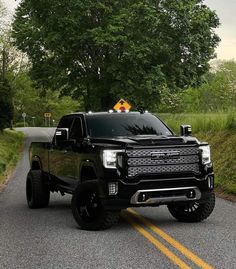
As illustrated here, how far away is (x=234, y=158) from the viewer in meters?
16.3

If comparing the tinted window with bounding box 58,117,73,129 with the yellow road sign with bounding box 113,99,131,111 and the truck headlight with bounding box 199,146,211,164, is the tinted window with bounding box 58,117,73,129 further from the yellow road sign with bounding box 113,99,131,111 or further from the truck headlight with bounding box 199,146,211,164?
the yellow road sign with bounding box 113,99,131,111

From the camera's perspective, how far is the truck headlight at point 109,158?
822 cm

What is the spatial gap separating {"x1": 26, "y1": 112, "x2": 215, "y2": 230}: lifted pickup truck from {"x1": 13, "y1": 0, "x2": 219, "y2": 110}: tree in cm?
2275

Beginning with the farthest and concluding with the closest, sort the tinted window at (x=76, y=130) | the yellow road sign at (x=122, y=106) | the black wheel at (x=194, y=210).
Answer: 1. the yellow road sign at (x=122, y=106)
2. the tinted window at (x=76, y=130)
3. the black wheel at (x=194, y=210)

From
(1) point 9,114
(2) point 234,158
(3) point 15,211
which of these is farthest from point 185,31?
(3) point 15,211


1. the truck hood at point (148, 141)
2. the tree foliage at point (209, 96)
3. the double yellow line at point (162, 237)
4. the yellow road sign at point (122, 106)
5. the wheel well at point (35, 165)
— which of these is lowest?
the double yellow line at point (162, 237)

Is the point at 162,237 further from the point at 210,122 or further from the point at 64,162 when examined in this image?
the point at 210,122

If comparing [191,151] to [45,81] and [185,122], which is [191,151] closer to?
Result: [185,122]

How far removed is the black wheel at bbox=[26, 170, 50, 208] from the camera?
11242mm

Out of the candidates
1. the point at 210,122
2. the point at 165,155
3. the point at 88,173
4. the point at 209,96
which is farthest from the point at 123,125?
the point at 209,96

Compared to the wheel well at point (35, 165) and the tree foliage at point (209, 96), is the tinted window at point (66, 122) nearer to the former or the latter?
the wheel well at point (35, 165)

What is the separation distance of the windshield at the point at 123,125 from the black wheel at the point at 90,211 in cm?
133

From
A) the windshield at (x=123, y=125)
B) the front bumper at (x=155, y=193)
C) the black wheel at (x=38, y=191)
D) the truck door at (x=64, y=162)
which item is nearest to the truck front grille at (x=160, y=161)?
the front bumper at (x=155, y=193)

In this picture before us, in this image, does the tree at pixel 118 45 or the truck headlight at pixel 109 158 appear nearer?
the truck headlight at pixel 109 158
